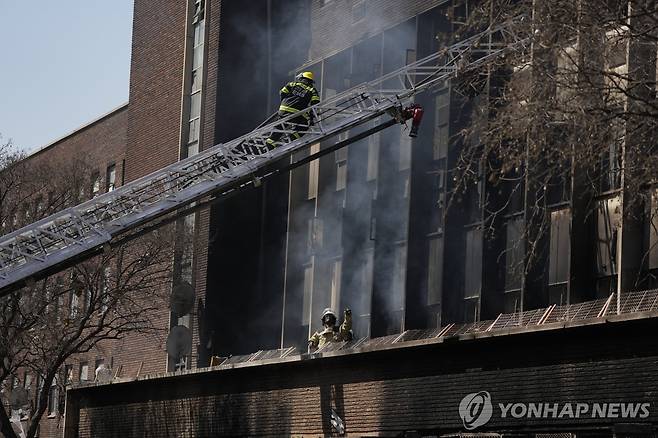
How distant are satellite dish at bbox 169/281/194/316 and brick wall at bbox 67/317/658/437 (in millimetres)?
2897

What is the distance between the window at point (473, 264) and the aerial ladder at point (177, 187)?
121 inches

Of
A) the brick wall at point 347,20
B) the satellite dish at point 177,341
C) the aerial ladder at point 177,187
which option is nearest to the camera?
the aerial ladder at point 177,187

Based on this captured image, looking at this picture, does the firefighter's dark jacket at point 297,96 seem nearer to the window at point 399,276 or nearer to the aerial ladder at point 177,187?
the aerial ladder at point 177,187

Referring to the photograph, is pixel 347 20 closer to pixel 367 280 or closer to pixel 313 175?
pixel 313 175

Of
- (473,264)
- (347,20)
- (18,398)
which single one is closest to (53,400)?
(18,398)

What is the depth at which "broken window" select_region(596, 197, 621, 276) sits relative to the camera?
69.0 ft

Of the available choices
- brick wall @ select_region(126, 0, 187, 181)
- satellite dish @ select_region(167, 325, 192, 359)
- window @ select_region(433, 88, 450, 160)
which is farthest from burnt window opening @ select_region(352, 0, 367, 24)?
satellite dish @ select_region(167, 325, 192, 359)

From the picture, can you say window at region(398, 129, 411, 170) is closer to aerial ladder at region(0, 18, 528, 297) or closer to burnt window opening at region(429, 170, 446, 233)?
burnt window opening at region(429, 170, 446, 233)

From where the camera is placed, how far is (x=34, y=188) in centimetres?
3450

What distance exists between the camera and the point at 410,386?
2053cm

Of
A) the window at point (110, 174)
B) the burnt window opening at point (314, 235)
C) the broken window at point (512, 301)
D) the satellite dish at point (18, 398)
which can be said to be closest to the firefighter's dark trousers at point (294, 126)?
the broken window at point (512, 301)

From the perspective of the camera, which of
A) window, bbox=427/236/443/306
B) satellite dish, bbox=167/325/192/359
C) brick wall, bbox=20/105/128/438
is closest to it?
window, bbox=427/236/443/306

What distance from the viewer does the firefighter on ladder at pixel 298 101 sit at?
74.5ft

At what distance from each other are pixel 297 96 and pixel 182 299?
1072 cm
